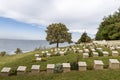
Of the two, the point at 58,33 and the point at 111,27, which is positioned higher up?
the point at 111,27

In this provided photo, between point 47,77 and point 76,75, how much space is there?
1.86 m

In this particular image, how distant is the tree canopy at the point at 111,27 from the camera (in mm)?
51144

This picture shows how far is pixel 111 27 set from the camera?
53938 mm

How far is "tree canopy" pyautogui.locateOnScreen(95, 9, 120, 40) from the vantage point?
5114 cm

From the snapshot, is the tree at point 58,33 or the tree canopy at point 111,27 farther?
the tree at point 58,33

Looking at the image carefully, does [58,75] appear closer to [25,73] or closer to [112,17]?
[25,73]

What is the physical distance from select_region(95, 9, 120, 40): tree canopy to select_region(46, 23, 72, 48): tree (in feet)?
32.5

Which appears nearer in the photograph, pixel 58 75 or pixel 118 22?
pixel 58 75

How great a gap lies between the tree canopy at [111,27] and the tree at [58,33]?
989 centimetres

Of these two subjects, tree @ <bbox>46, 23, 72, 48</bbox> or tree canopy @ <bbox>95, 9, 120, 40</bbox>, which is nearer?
tree canopy @ <bbox>95, 9, 120, 40</bbox>

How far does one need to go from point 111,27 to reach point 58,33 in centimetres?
1342

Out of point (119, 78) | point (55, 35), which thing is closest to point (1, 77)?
point (119, 78)

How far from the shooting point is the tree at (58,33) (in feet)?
177

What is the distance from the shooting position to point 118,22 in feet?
178
